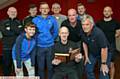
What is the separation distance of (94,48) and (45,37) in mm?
767

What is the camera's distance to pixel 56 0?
7992 mm

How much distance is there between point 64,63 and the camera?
15.3 feet

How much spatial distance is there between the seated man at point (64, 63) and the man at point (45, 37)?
48 cm

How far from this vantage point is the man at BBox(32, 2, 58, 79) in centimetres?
514

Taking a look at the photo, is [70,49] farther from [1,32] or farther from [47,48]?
[1,32]

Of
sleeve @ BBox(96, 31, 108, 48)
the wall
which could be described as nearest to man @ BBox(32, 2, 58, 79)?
sleeve @ BBox(96, 31, 108, 48)

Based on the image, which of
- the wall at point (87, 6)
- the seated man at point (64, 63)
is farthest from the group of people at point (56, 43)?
the wall at point (87, 6)

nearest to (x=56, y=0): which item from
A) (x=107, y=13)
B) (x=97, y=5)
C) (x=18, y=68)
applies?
(x=97, y=5)

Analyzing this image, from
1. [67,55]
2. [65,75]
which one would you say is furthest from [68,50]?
[65,75]

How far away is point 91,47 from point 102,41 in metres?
0.25

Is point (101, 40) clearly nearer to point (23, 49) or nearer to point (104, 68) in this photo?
point (104, 68)

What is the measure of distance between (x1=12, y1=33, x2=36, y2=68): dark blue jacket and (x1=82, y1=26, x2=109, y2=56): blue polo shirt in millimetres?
785

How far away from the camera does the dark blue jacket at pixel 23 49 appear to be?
4.91 m

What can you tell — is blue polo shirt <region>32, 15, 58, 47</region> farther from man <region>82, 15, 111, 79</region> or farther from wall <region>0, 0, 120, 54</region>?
wall <region>0, 0, 120, 54</region>
